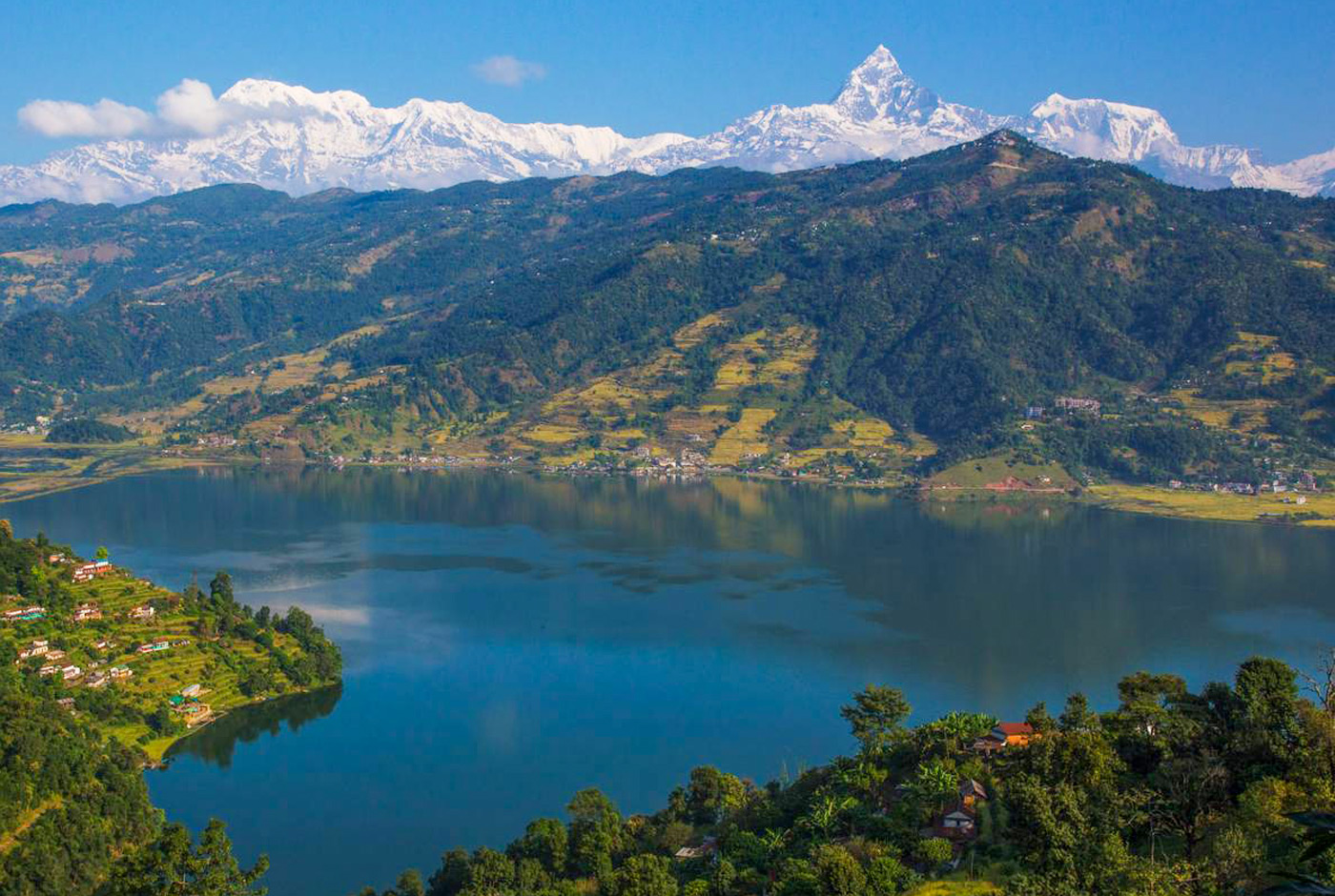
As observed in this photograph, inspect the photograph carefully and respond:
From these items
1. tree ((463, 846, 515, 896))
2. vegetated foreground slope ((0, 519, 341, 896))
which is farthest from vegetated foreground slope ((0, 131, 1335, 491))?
tree ((463, 846, 515, 896))

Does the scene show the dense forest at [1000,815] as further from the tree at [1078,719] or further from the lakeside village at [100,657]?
the lakeside village at [100,657]

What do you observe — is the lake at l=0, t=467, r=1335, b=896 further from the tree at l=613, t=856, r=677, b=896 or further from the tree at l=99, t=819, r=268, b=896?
the tree at l=99, t=819, r=268, b=896

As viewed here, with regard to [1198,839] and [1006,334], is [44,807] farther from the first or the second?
[1006,334]

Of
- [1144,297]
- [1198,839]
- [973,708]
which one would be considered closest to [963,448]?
[1144,297]

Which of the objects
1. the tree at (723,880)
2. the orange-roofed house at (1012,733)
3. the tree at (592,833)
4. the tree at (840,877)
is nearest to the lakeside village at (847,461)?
the orange-roofed house at (1012,733)

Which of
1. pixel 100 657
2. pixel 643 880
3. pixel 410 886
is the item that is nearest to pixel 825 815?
pixel 643 880

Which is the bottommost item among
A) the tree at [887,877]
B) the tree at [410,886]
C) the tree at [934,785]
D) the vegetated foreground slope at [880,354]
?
the tree at [410,886]

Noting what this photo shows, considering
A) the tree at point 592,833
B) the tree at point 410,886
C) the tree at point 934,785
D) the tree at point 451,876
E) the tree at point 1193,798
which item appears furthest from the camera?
the tree at point 592,833

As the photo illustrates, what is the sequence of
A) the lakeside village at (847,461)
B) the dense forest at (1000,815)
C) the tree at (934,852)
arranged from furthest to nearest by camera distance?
1. the lakeside village at (847,461)
2. the tree at (934,852)
3. the dense forest at (1000,815)
